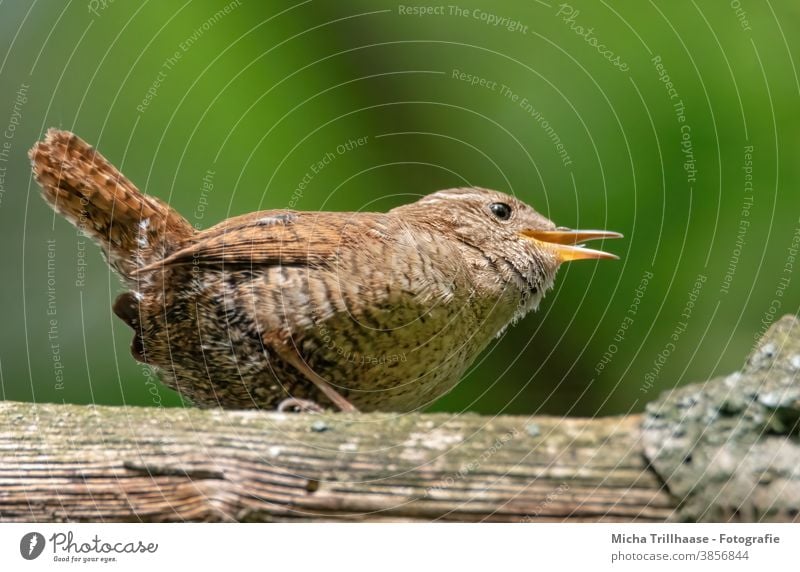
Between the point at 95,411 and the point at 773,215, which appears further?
the point at 773,215

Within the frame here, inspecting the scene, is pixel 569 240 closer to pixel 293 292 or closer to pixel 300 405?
pixel 293 292

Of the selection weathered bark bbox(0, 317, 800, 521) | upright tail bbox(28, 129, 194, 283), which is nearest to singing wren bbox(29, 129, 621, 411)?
upright tail bbox(28, 129, 194, 283)

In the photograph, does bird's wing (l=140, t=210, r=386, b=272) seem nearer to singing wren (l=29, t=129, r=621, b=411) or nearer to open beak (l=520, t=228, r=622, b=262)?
singing wren (l=29, t=129, r=621, b=411)

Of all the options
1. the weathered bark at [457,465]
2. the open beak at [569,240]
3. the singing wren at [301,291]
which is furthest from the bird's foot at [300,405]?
the open beak at [569,240]

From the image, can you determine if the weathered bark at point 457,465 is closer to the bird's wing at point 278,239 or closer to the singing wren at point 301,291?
the singing wren at point 301,291
